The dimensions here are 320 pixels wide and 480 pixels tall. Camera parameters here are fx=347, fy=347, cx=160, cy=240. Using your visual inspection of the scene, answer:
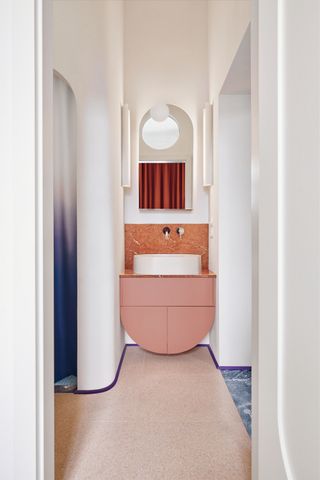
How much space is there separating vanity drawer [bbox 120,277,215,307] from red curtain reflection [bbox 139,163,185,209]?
855mm

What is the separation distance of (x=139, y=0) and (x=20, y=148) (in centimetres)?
319

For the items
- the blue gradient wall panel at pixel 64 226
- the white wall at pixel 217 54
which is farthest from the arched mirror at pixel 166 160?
the blue gradient wall panel at pixel 64 226

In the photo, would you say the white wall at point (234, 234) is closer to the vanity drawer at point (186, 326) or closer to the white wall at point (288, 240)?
the vanity drawer at point (186, 326)

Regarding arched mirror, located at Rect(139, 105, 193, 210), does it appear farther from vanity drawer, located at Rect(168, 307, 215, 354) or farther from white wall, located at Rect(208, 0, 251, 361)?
vanity drawer, located at Rect(168, 307, 215, 354)

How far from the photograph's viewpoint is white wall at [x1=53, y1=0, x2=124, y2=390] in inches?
90.1

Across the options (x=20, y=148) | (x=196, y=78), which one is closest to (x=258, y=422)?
(x=20, y=148)

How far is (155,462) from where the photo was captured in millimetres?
1615

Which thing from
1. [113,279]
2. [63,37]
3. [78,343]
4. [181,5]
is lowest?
[78,343]

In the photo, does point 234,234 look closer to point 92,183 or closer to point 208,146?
point 208,146

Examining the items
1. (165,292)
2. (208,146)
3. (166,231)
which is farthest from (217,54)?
(165,292)

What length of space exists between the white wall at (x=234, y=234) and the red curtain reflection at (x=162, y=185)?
0.67m

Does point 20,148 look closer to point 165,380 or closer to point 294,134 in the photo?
point 294,134

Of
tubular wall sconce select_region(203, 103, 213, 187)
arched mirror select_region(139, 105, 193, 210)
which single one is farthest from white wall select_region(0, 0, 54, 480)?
arched mirror select_region(139, 105, 193, 210)

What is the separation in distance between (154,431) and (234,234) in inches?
61.4
